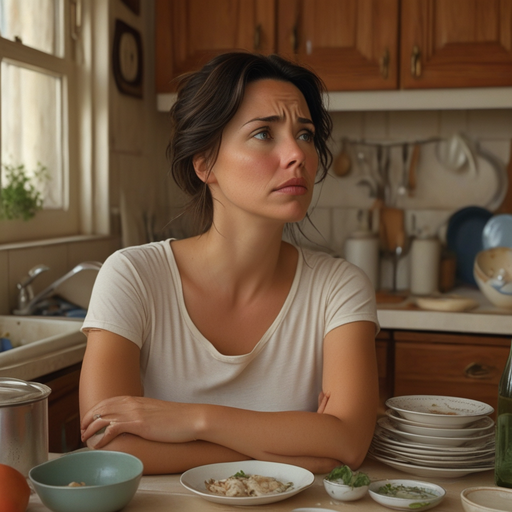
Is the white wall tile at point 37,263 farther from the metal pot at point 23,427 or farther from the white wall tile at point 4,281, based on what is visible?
the metal pot at point 23,427

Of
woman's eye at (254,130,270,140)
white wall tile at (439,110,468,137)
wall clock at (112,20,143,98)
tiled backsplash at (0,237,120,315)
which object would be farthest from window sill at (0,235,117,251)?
white wall tile at (439,110,468,137)

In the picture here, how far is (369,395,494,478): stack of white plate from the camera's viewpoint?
110 cm

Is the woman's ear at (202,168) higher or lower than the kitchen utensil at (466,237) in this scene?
higher

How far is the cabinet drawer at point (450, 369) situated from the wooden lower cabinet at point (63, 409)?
114 centimetres

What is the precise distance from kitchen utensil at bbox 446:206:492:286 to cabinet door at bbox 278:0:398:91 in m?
0.68

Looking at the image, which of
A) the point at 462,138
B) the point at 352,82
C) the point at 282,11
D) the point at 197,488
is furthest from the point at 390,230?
the point at 197,488

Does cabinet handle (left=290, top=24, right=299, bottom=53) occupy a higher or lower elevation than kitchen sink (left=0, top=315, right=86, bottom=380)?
higher

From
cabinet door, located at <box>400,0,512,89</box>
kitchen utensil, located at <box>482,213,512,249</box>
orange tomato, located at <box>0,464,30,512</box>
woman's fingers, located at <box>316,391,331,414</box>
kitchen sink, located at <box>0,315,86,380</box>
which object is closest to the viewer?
orange tomato, located at <box>0,464,30,512</box>

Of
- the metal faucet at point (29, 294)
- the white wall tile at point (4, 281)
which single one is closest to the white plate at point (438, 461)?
the metal faucet at point (29, 294)

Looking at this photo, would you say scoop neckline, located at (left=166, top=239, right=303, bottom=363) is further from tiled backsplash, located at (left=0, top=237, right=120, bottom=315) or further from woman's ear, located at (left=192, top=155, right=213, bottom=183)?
tiled backsplash, located at (left=0, top=237, right=120, bottom=315)

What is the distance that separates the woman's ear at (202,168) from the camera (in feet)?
4.99

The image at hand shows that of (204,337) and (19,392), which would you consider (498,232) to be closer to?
(204,337)

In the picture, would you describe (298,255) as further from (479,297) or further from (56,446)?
Result: (479,297)

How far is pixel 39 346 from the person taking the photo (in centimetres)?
186
